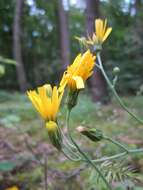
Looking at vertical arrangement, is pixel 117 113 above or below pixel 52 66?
above

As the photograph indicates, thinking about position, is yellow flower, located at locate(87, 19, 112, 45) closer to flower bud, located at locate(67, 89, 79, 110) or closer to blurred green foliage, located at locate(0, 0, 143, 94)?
flower bud, located at locate(67, 89, 79, 110)

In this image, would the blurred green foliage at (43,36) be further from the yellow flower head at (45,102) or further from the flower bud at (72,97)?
the yellow flower head at (45,102)

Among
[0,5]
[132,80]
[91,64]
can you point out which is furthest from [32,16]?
[91,64]

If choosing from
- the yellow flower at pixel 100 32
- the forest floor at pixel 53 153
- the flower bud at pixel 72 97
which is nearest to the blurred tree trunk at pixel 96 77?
the forest floor at pixel 53 153

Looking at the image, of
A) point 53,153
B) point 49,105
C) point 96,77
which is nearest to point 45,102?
point 49,105

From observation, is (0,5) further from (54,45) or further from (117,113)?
(117,113)

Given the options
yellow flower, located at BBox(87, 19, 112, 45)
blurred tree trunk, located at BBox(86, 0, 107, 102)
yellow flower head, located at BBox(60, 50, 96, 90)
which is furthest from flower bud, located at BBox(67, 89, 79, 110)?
blurred tree trunk, located at BBox(86, 0, 107, 102)

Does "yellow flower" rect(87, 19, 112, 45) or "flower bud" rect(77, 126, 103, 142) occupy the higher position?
"yellow flower" rect(87, 19, 112, 45)

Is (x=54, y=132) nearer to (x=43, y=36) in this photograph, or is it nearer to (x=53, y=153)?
(x=53, y=153)
